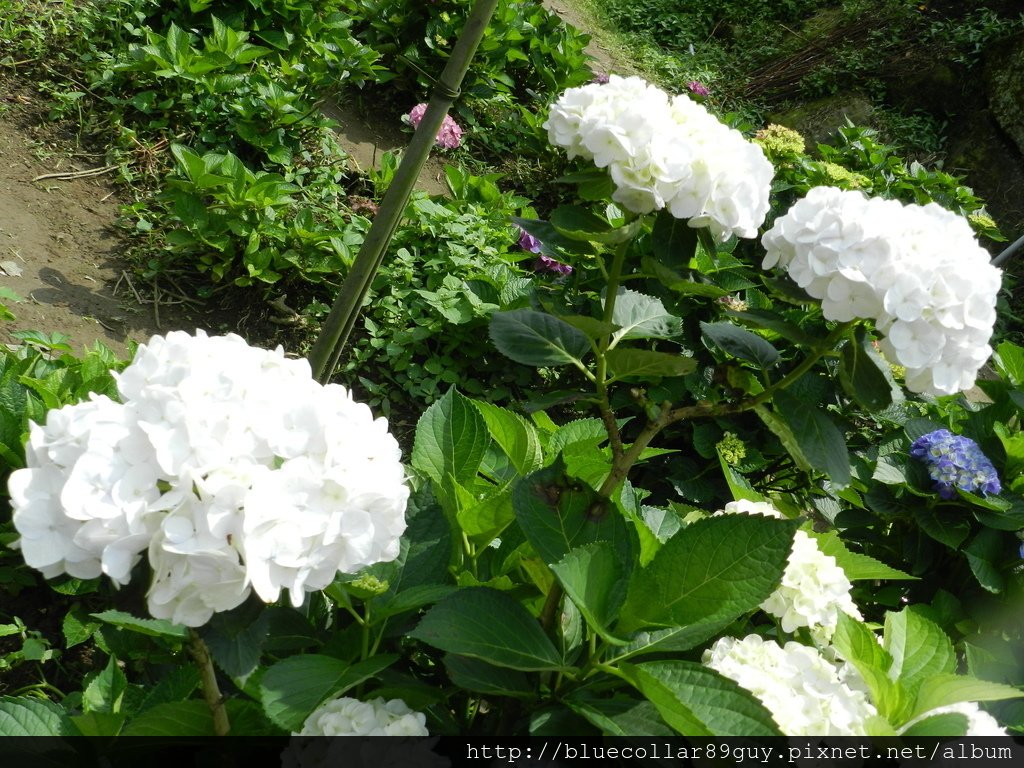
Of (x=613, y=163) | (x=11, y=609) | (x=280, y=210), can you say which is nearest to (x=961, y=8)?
(x=280, y=210)

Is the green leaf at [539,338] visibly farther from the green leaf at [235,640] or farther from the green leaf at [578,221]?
the green leaf at [235,640]

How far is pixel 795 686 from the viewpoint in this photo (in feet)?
3.71

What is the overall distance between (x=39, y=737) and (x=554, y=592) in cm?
72

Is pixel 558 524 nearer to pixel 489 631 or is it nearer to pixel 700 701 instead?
pixel 489 631

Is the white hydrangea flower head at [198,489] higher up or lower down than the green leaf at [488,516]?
higher up

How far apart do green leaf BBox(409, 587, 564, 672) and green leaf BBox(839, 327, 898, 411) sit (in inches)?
20.4

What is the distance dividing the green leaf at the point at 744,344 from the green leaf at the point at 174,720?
0.83m

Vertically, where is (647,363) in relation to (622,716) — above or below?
above

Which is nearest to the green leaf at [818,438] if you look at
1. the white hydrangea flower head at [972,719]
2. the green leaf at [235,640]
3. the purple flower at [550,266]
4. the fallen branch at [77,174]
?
the white hydrangea flower head at [972,719]

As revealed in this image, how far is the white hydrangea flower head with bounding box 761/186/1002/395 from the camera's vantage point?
0.96m

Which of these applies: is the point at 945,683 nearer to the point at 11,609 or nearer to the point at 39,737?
the point at 39,737

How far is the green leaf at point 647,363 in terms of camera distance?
3.39 ft

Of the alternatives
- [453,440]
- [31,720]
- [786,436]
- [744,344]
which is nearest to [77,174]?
[453,440]

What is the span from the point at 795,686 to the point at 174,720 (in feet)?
2.75
